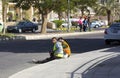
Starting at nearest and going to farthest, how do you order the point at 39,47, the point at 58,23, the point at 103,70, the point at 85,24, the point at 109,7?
1. the point at 103,70
2. the point at 39,47
3. the point at 85,24
4. the point at 58,23
5. the point at 109,7

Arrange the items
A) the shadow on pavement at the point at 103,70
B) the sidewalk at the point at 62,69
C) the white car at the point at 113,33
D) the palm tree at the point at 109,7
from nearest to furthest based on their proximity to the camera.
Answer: the shadow on pavement at the point at 103,70
the sidewalk at the point at 62,69
the white car at the point at 113,33
the palm tree at the point at 109,7

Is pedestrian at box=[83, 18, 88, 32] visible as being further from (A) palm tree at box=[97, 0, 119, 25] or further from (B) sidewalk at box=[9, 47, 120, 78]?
(B) sidewalk at box=[9, 47, 120, 78]

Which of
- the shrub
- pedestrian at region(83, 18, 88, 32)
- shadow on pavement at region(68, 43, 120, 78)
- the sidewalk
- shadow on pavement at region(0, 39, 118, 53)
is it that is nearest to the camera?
shadow on pavement at region(68, 43, 120, 78)

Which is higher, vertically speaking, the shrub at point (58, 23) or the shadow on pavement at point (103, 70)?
the shrub at point (58, 23)

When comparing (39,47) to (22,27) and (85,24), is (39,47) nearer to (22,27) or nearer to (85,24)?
(85,24)

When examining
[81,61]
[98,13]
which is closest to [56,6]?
[81,61]

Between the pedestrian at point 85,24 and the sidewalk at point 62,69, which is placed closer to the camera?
the sidewalk at point 62,69

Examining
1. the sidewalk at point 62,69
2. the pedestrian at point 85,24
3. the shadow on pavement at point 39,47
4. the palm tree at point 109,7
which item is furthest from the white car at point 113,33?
the palm tree at point 109,7

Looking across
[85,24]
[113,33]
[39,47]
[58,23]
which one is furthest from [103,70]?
[58,23]

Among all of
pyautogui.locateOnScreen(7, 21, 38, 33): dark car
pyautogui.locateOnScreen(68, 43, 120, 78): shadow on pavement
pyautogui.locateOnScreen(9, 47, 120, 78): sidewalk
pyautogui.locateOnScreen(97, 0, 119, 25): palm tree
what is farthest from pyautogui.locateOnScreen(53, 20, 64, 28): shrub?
pyautogui.locateOnScreen(68, 43, 120, 78): shadow on pavement

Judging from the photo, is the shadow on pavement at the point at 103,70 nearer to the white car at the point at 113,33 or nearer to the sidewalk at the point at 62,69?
the sidewalk at the point at 62,69

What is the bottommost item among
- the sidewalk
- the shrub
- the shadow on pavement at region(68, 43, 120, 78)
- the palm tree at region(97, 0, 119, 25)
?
the sidewalk

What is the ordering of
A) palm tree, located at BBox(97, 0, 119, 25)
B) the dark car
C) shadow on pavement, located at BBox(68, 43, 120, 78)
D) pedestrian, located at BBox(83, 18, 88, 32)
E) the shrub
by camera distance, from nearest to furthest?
shadow on pavement, located at BBox(68, 43, 120, 78) → pedestrian, located at BBox(83, 18, 88, 32) → the dark car → the shrub → palm tree, located at BBox(97, 0, 119, 25)

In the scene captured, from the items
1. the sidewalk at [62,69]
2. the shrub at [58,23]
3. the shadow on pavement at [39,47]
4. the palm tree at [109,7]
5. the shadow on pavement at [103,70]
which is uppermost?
the palm tree at [109,7]
